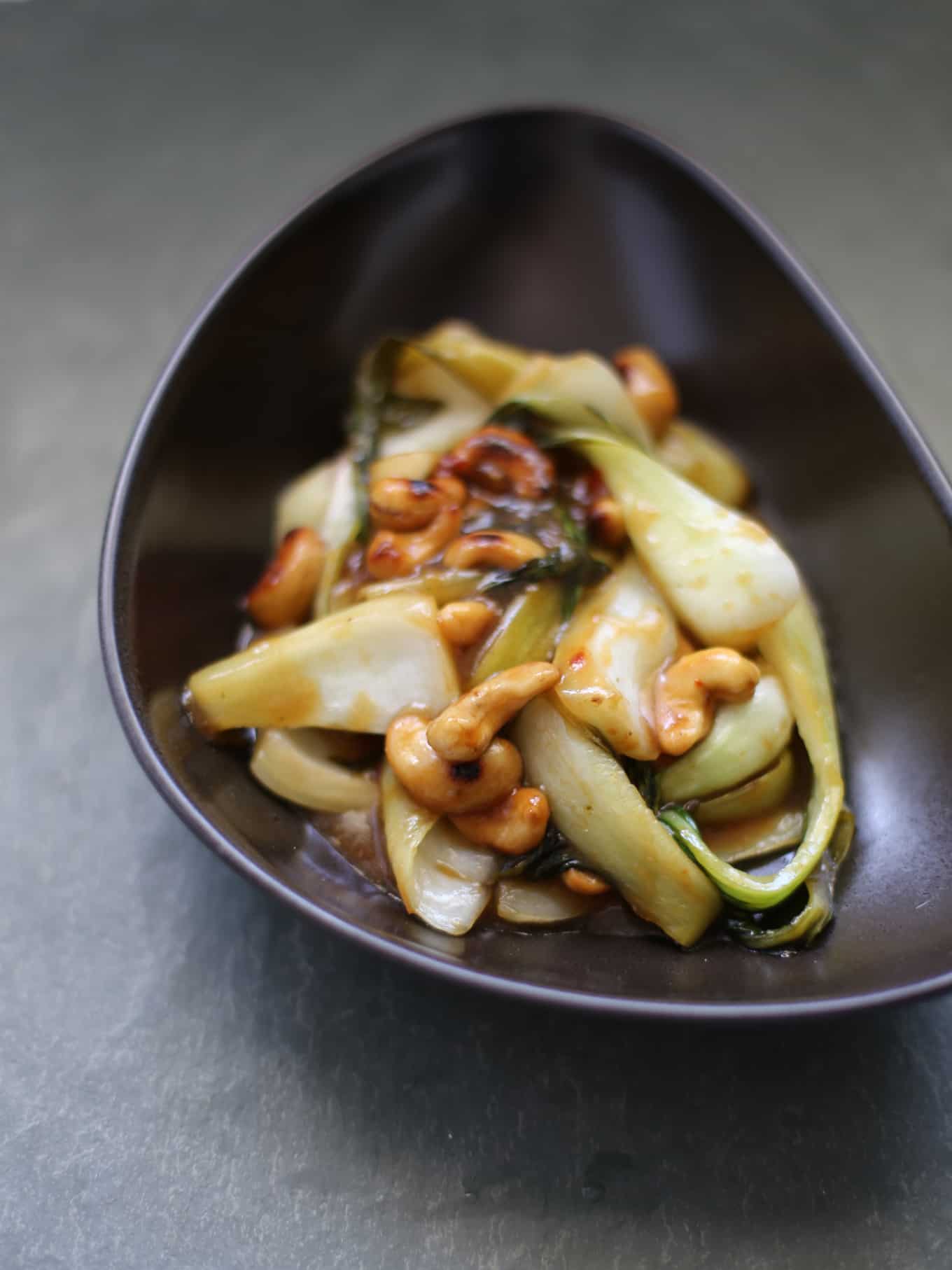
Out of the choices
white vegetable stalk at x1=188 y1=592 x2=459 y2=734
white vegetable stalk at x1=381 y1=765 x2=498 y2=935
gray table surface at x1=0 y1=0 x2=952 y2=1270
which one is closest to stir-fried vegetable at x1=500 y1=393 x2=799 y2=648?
white vegetable stalk at x1=188 y1=592 x2=459 y2=734

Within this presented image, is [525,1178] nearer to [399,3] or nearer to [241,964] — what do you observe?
[241,964]

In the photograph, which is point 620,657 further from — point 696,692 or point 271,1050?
point 271,1050

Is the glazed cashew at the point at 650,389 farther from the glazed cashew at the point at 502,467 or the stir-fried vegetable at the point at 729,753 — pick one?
the stir-fried vegetable at the point at 729,753

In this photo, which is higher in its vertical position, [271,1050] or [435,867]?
[435,867]

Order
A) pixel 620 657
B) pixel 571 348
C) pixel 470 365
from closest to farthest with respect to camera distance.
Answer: pixel 620 657 → pixel 470 365 → pixel 571 348

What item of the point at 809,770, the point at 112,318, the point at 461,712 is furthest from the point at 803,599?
the point at 112,318

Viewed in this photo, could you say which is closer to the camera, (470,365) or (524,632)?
(524,632)

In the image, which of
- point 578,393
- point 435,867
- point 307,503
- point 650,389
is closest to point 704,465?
point 650,389
